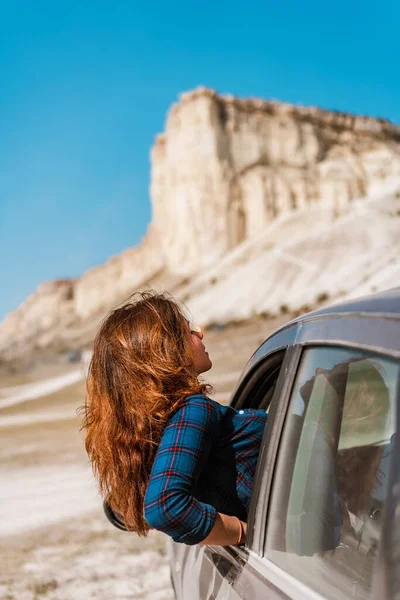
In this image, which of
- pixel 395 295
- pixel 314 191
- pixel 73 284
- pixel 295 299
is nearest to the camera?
pixel 395 295

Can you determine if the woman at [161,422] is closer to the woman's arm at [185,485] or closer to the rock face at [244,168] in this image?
the woman's arm at [185,485]

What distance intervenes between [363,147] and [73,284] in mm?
45794

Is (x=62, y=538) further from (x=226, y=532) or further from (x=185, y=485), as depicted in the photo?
(x=185, y=485)

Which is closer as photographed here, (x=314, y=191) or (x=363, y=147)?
(x=314, y=191)

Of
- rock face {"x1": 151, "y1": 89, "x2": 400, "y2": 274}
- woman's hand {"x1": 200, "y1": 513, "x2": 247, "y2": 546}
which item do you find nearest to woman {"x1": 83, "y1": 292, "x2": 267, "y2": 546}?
woman's hand {"x1": 200, "y1": 513, "x2": 247, "y2": 546}

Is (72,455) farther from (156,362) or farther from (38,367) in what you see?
(38,367)

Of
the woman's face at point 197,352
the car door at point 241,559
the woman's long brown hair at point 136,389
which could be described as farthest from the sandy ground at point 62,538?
the woman's face at point 197,352

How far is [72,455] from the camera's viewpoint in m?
11.5

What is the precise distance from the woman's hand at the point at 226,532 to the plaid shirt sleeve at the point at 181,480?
0.03 m

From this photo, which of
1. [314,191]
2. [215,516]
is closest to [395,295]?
[215,516]

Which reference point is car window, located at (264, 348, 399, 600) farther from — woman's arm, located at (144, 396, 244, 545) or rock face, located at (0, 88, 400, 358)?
rock face, located at (0, 88, 400, 358)

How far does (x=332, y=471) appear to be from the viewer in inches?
59.7

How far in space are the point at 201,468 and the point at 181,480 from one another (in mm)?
101

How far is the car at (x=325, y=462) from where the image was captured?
1297mm
